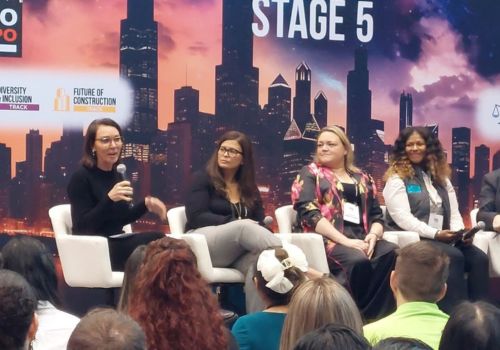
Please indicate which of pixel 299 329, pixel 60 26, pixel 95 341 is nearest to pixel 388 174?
pixel 60 26

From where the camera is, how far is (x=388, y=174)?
6.66 m

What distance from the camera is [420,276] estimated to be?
401 cm

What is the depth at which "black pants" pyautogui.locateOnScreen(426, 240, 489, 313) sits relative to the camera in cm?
629

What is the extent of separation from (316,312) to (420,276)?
0.82 m

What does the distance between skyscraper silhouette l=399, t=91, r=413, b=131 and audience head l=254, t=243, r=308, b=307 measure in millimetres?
3088

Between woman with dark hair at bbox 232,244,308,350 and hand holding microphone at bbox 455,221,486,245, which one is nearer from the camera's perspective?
woman with dark hair at bbox 232,244,308,350

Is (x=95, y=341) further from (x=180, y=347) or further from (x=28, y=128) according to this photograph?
(x=28, y=128)

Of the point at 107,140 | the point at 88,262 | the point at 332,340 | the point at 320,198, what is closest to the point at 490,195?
the point at 320,198

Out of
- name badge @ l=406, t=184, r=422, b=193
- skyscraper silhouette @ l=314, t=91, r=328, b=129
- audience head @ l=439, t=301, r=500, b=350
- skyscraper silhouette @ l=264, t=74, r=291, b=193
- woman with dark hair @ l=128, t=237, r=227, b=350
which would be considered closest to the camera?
audience head @ l=439, t=301, r=500, b=350

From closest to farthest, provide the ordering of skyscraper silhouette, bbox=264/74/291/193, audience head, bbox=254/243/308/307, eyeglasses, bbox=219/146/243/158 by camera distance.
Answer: audience head, bbox=254/243/308/307, eyeglasses, bbox=219/146/243/158, skyscraper silhouette, bbox=264/74/291/193

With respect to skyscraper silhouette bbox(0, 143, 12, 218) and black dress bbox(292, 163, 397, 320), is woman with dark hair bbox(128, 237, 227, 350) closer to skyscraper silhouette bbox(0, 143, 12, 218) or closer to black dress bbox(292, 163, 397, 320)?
A: black dress bbox(292, 163, 397, 320)

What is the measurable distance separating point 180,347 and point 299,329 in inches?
15.8

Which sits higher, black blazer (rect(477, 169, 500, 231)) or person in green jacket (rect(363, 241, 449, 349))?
black blazer (rect(477, 169, 500, 231))

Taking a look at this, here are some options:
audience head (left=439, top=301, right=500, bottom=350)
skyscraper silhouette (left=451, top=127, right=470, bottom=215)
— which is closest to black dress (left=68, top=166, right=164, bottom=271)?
skyscraper silhouette (left=451, top=127, right=470, bottom=215)
